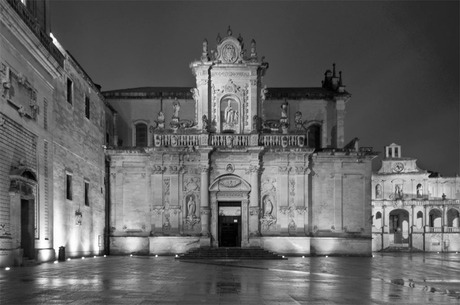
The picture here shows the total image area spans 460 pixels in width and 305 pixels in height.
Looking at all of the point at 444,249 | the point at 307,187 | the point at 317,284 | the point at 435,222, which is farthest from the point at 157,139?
the point at 435,222

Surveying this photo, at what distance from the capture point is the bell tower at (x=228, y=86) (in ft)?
137

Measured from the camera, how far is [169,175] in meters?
41.6

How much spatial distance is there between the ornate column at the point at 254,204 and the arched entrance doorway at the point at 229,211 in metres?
0.32

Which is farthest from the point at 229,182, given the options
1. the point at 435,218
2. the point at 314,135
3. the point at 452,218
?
the point at 452,218

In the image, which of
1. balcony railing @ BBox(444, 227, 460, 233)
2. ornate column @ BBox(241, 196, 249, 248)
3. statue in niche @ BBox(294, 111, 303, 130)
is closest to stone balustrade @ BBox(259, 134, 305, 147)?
statue in niche @ BBox(294, 111, 303, 130)

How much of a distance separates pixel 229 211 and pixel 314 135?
11.2 meters

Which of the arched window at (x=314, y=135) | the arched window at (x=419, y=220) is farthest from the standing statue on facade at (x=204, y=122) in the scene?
the arched window at (x=419, y=220)

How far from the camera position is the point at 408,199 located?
76.2 metres

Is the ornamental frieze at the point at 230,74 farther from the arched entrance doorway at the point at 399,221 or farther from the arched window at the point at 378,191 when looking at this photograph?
the arched entrance doorway at the point at 399,221

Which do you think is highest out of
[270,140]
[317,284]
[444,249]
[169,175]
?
[270,140]

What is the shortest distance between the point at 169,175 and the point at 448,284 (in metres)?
26.2

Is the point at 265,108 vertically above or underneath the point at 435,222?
above

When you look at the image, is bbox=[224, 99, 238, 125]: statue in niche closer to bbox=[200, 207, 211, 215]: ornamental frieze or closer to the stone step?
bbox=[200, 207, 211, 215]: ornamental frieze

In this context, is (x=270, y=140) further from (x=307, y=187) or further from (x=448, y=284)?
(x=448, y=284)
